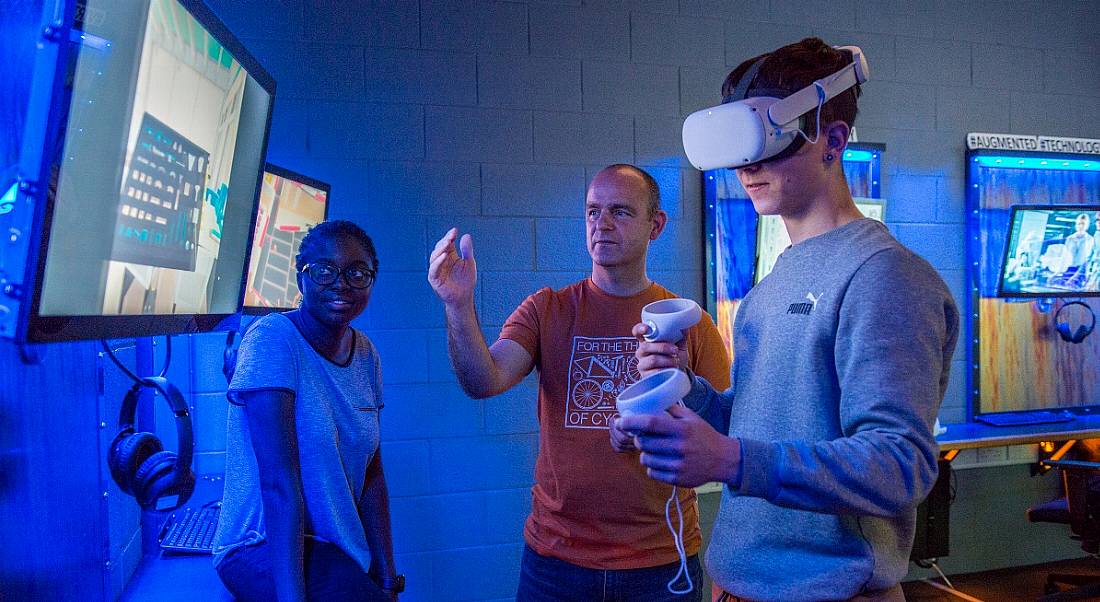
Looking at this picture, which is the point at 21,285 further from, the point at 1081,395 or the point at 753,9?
the point at 1081,395

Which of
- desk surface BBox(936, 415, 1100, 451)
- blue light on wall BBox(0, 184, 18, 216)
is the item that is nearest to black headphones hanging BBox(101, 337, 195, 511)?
blue light on wall BBox(0, 184, 18, 216)

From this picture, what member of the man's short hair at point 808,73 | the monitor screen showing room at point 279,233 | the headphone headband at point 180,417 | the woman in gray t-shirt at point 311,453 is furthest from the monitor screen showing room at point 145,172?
the man's short hair at point 808,73

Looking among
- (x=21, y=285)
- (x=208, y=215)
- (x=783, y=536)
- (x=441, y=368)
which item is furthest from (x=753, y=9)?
(x=21, y=285)

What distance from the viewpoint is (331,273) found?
1.71m

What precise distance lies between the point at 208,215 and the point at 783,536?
1.29 meters

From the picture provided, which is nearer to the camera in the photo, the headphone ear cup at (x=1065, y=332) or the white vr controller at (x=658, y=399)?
the white vr controller at (x=658, y=399)

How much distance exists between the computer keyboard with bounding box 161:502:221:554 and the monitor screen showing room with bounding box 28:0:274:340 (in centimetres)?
64

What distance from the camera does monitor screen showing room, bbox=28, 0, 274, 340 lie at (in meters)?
0.96

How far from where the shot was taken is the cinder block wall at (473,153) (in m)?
3.05

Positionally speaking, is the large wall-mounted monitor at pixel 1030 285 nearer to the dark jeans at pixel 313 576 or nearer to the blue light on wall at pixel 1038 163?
the blue light on wall at pixel 1038 163

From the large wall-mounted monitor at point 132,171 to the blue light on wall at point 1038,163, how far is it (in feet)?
11.6

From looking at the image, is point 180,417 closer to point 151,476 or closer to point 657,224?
point 151,476

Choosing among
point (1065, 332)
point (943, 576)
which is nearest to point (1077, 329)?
point (1065, 332)

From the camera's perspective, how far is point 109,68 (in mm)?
1043
